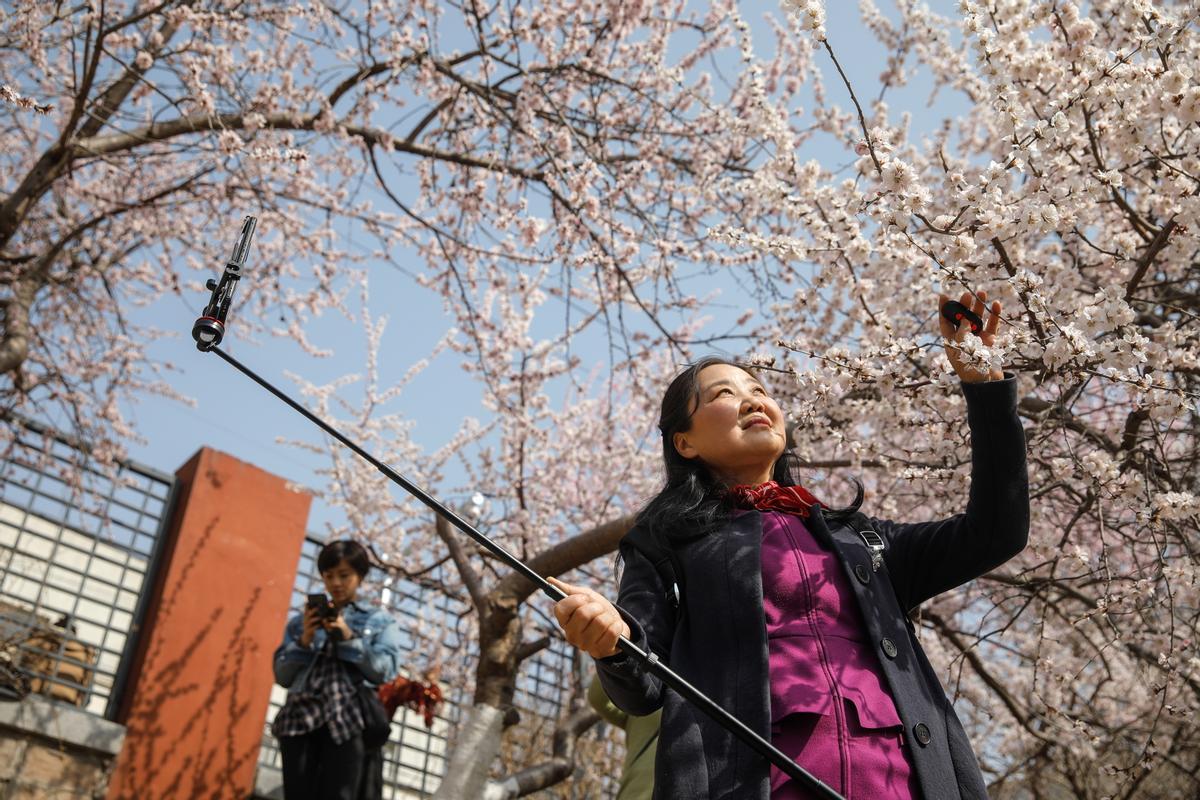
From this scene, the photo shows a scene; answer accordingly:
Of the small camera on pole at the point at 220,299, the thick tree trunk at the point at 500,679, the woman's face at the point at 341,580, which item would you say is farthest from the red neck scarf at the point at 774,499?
the woman's face at the point at 341,580

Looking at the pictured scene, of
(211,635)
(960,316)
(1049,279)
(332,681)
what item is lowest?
(332,681)

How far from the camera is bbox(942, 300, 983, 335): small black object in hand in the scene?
1.93 m

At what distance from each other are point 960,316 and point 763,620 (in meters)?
0.72

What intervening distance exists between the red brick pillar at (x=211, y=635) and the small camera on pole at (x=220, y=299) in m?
4.09

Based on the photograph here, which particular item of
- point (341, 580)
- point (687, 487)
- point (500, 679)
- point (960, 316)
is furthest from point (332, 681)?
point (960, 316)

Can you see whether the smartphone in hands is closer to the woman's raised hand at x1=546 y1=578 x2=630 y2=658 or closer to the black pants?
the black pants

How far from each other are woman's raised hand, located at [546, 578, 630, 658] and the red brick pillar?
14.2ft

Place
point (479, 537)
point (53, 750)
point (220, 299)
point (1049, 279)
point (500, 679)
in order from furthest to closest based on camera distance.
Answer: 1. point (53, 750)
2. point (500, 679)
3. point (1049, 279)
4. point (220, 299)
5. point (479, 537)

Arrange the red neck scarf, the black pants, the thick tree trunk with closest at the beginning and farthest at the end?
the red neck scarf, the black pants, the thick tree trunk

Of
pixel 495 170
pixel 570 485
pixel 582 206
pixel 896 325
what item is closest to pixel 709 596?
pixel 896 325

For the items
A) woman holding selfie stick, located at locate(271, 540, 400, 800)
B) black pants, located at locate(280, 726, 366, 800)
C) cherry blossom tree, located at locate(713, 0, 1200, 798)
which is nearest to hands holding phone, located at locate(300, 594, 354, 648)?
woman holding selfie stick, located at locate(271, 540, 400, 800)

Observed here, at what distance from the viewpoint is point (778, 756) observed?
135 cm

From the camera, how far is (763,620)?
5.64 ft

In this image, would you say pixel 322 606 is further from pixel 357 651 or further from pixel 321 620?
pixel 357 651
